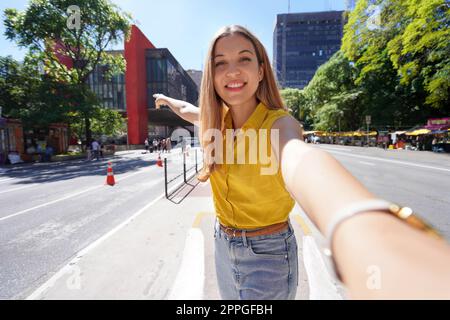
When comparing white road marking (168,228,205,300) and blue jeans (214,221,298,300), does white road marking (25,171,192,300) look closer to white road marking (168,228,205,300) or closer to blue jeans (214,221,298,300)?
white road marking (168,228,205,300)

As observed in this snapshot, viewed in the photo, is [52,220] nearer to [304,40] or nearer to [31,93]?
[31,93]

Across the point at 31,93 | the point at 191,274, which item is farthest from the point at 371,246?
the point at 31,93

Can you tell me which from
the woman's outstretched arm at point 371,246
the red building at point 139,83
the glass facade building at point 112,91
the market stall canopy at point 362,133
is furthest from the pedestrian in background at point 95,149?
the market stall canopy at point 362,133

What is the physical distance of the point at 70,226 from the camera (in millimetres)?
5121

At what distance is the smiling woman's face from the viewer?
4.08 ft

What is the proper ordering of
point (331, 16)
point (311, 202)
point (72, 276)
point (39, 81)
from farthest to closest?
point (331, 16)
point (39, 81)
point (72, 276)
point (311, 202)

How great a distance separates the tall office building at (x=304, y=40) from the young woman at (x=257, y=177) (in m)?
119

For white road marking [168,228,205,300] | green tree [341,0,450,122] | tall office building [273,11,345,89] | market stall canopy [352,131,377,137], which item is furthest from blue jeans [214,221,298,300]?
tall office building [273,11,345,89]

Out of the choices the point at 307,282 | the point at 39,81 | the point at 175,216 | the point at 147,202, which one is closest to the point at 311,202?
the point at 307,282

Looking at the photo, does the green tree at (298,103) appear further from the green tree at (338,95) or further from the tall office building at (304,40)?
the tall office building at (304,40)

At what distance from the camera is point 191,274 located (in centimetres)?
297

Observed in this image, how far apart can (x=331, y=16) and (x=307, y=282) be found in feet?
445

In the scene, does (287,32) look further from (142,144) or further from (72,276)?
(72,276)

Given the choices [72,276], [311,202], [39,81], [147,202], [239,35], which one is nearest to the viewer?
[311,202]
